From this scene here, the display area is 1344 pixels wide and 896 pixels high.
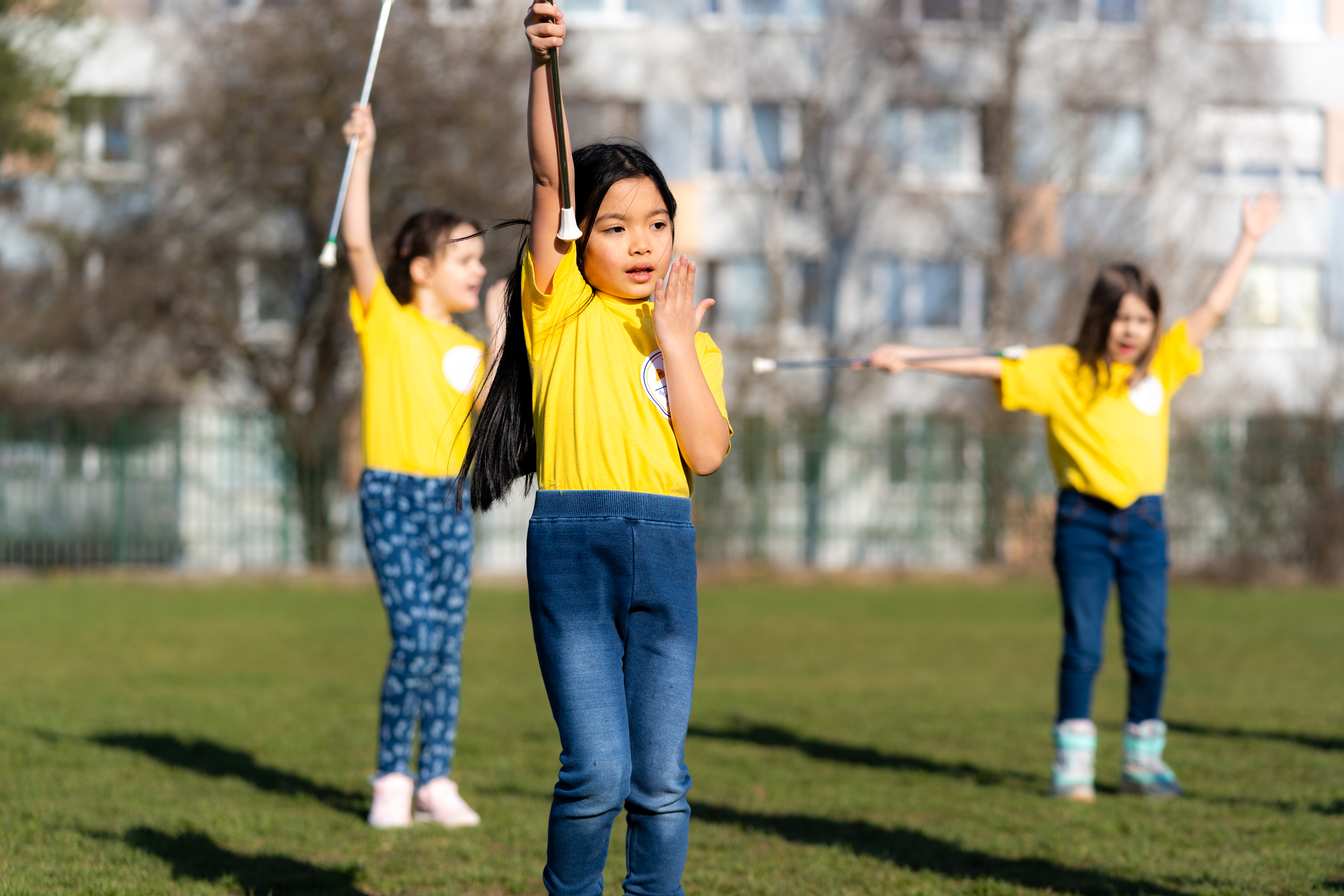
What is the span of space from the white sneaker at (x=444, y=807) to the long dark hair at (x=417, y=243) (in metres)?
1.75

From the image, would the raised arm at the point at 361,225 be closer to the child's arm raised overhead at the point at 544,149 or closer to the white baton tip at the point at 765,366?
the white baton tip at the point at 765,366

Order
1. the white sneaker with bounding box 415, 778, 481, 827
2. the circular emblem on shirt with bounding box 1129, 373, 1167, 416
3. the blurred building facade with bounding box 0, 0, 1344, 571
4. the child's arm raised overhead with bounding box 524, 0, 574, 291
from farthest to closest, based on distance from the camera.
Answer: the blurred building facade with bounding box 0, 0, 1344, 571, the circular emblem on shirt with bounding box 1129, 373, 1167, 416, the white sneaker with bounding box 415, 778, 481, 827, the child's arm raised overhead with bounding box 524, 0, 574, 291

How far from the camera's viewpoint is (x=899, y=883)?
4.42 meters

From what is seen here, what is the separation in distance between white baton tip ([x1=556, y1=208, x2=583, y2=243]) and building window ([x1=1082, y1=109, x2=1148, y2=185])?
25149mm

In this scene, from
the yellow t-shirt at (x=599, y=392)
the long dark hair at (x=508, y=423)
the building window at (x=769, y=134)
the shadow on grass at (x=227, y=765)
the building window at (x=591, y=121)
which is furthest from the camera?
the building window at (x=769, y=134)

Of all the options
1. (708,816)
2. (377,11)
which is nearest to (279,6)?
(377,11)

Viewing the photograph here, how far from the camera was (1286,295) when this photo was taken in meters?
30.6

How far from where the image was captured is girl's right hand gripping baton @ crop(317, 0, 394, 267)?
4.41m

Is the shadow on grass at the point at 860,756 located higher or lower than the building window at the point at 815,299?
lower

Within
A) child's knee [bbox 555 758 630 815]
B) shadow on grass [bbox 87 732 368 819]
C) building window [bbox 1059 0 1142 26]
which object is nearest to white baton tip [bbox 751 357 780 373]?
shadow on grass [bbox 87 732 368 819]

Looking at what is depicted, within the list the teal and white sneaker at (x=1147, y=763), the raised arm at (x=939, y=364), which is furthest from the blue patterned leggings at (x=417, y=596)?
the teal and white sneaker at (x=1147, y=763)

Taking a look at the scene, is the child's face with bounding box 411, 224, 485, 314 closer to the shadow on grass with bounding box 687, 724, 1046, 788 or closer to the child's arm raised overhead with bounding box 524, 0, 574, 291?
the shadow on grass with bounding box 687, 724, 1046, 788

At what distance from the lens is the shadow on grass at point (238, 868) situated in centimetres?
432

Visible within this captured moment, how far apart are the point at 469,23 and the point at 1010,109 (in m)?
10.0
